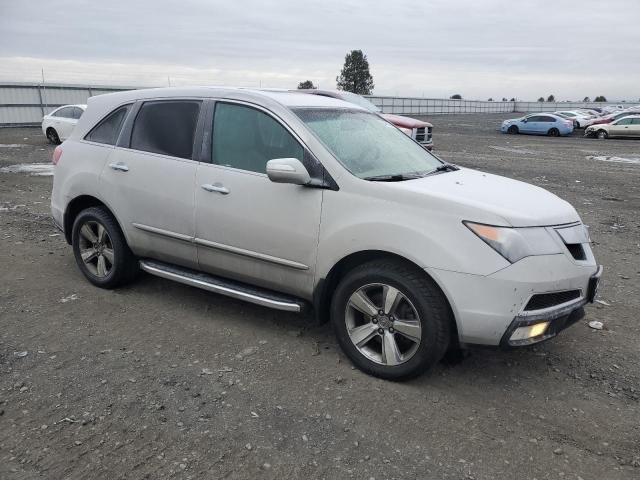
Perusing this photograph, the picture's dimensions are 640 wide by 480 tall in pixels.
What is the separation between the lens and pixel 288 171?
368cm

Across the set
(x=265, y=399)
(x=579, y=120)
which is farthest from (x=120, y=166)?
(x=579, y=120)

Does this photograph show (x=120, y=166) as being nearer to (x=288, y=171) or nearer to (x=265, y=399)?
(x=288, y=171)

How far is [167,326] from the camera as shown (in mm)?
4465

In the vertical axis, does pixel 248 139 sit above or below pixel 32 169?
above

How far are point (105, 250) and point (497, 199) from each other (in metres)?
3.51

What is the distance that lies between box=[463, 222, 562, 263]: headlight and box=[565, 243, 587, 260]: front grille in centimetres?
25

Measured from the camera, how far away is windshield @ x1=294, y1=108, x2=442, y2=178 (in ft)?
13.0

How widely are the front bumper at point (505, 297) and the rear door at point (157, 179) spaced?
7.06 ft

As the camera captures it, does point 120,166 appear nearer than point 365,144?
No

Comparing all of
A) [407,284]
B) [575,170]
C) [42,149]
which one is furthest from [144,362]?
[42,149]

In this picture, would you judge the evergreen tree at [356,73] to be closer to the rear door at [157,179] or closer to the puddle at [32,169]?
the puddle at [32,169]

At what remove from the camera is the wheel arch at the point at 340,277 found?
3.48 metres

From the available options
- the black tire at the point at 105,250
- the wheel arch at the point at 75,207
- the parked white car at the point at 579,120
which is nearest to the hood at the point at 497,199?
the black tire at the point at 105,250

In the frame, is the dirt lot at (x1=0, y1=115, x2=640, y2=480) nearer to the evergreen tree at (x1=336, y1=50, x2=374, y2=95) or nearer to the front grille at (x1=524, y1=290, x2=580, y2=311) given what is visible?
the front grille at (x1=524, y1=290, x2=580, y2=311)
